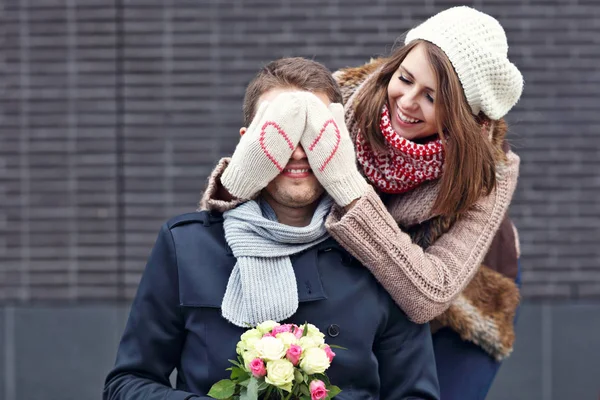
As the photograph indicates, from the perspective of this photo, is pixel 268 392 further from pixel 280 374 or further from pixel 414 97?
pixel 414 97

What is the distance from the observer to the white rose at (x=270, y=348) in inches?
98.3

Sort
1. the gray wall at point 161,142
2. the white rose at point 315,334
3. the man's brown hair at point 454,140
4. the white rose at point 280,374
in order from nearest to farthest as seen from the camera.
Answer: the white rose at point 280,374
the white rose at point 315,334
the man's brown hair at point 454,140
the gray wall at point 161,142

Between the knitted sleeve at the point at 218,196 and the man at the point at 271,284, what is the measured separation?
40mm

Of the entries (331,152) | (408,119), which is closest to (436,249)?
(408,119)

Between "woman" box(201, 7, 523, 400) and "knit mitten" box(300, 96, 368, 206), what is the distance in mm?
23

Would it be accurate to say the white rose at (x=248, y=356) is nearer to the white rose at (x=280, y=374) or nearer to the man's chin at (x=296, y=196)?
the white rose at (x=280, y=374)

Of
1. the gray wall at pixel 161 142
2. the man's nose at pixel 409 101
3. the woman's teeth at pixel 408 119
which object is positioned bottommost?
the gray wall at pixel 161 142

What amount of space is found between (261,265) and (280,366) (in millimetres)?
405

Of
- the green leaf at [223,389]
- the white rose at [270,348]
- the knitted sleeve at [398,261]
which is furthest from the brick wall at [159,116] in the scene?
the white rose at [270,348]

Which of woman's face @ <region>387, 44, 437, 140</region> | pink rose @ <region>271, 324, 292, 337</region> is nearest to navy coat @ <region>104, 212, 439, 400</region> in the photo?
pink rose @ <region>271, 324, 292, 337</region>

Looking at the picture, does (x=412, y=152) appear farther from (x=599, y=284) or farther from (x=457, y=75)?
(x=599, y=284)

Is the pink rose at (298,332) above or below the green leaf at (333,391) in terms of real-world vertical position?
above

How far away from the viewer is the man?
2.79 m

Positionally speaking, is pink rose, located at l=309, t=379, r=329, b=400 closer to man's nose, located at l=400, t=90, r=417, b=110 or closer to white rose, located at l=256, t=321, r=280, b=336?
white rose, located at l=256, t=321, r=280, b=336
